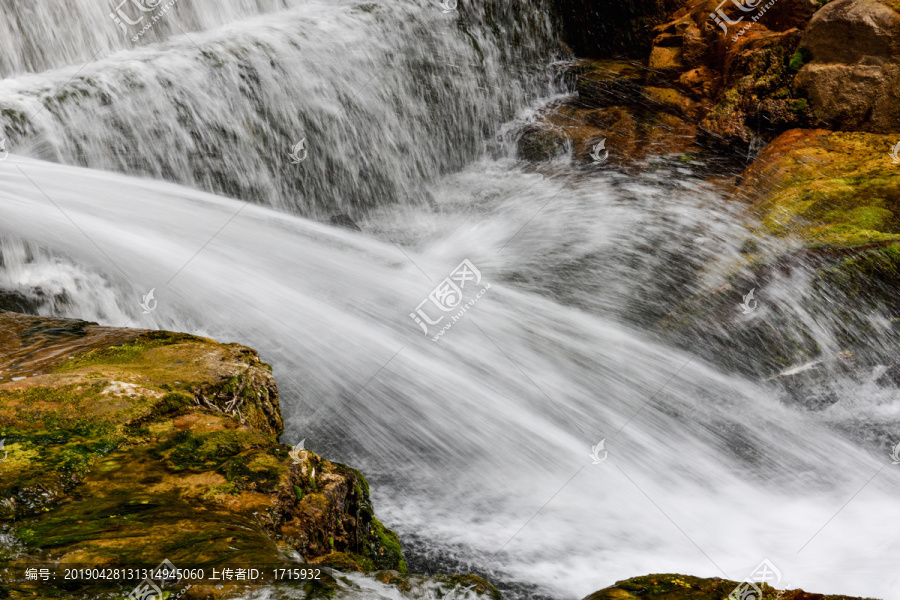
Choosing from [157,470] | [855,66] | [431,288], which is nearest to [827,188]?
[855,66]

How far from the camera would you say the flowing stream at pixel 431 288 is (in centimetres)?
451

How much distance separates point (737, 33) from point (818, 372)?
17.5 feet

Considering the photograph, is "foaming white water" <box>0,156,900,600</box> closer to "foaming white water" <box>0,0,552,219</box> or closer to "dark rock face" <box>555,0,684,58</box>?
"foaming white water" <box>0,0,552,219</box>

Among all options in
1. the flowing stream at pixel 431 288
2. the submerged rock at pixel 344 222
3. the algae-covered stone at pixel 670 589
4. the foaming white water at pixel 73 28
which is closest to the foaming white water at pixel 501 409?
the flowing stream at pixel 431 288

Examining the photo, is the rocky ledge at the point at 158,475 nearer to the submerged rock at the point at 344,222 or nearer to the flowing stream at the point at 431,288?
the flowing stream at the point at 431,288

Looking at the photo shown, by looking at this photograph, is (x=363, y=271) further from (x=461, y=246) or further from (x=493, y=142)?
(x=493, y=142)

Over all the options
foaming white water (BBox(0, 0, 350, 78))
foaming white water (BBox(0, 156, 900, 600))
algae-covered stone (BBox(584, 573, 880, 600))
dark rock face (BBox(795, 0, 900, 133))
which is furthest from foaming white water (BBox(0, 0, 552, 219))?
algae-covered stone (BBox(584, 573, 880, 600))

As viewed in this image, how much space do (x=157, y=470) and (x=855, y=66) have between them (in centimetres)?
846

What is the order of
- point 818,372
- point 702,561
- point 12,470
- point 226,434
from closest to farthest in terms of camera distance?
point 12,470 < point 226,434 < point 702,561 < point 818,372

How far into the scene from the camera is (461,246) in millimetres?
7758

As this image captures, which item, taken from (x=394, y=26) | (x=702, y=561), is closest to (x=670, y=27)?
(x=394, y=26)

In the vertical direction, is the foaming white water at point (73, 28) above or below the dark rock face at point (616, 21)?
above

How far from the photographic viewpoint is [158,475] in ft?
8.75

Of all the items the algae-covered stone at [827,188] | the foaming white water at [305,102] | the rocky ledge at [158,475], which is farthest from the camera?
the foaming white water at [305,102]
